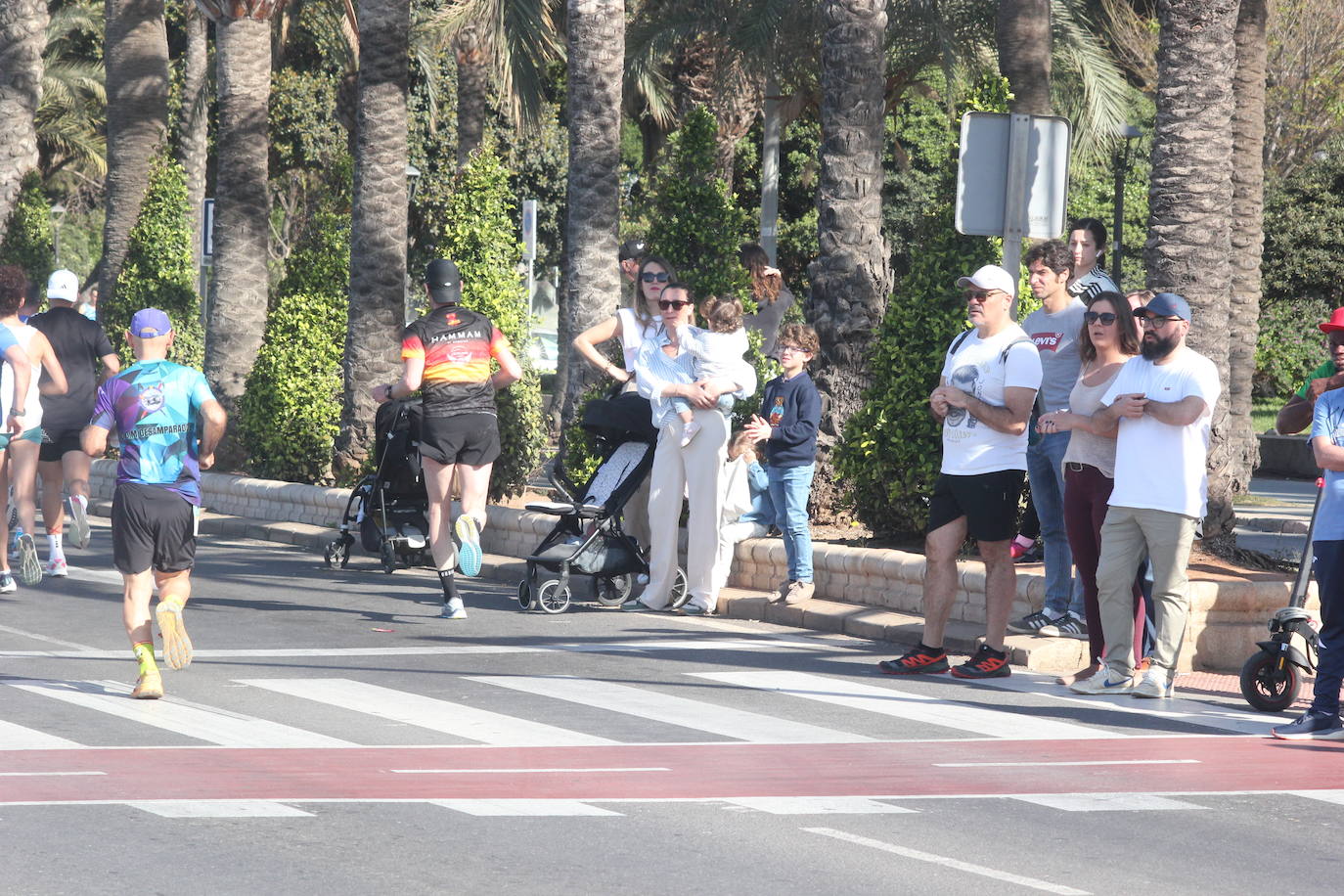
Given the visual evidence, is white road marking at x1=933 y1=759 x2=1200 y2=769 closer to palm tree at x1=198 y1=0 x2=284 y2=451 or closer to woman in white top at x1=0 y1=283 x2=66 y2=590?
woman in white top at x1=0 y1=283 x2=66 y2=590

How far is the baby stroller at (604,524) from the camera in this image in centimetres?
1212

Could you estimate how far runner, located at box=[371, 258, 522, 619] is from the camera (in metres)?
11.6

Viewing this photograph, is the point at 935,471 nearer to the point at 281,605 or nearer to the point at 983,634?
the point at 983,634

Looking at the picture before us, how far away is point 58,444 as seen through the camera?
13.6m

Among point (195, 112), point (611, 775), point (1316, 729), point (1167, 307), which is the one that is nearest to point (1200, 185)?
point (1167, 307)

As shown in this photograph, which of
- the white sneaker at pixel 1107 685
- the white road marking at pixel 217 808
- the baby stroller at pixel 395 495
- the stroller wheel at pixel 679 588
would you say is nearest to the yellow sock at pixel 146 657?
the white road marking at pixel 217 808

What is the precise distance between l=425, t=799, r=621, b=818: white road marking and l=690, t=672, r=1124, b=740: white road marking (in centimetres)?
235

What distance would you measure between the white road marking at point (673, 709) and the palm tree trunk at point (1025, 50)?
12174 millimetres

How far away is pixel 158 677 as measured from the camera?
8.75 m

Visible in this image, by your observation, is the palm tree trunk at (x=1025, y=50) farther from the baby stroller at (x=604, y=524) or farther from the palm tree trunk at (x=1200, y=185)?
the baby stroller at (x=604, y=524)

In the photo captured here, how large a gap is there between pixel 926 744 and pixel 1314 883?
7.76 ft

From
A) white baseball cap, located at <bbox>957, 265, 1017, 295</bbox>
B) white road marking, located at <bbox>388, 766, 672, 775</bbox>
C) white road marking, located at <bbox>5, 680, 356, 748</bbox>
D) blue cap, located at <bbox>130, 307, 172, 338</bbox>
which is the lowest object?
white road marking, located at <bbox>5, 680, 356, 748</bbox>

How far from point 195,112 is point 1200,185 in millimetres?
25555

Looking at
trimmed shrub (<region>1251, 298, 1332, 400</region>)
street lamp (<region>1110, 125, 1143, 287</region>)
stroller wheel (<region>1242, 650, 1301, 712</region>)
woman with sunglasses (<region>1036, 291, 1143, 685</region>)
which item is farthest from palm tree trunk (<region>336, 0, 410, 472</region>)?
trimmed shrub (<region>1251, 298, 1332, 400</region>)
